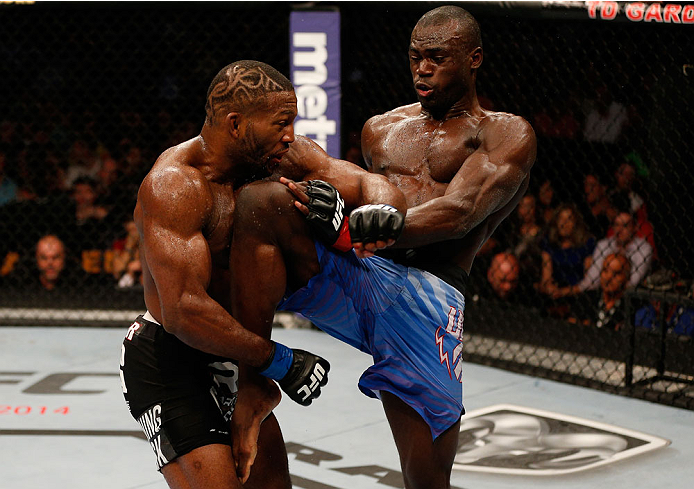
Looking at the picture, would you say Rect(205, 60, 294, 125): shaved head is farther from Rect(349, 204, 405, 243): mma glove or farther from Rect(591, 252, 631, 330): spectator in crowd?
Rect(591, 252, 631, 330): spectator in crowd

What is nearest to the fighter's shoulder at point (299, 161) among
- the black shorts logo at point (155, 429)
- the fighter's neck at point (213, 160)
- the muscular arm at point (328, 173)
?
the muscular arm at point (328, 173)

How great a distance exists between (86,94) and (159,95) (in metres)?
0.51

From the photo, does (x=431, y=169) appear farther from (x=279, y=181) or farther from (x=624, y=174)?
(x=624, y=174)

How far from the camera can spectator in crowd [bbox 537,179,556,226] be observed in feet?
16.4

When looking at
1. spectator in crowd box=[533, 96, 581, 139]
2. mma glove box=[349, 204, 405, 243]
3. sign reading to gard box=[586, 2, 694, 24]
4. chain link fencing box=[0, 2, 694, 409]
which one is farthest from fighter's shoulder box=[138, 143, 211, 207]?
spectator in crowd box=[533, 96, 581, 139]

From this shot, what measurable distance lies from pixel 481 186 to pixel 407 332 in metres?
0.41

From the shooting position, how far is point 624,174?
480cm

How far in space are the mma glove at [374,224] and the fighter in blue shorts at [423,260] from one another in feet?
0.12

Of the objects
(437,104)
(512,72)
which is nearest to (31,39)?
(512,72)

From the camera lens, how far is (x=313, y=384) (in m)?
2.04

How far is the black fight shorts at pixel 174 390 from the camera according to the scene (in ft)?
6.61

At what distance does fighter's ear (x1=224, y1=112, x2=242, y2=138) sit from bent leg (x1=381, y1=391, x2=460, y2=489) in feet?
2.71

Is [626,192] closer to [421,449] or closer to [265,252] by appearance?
[421,449]

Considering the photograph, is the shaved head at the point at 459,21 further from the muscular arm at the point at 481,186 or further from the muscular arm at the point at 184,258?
the muscular arm at the point at 184,258
